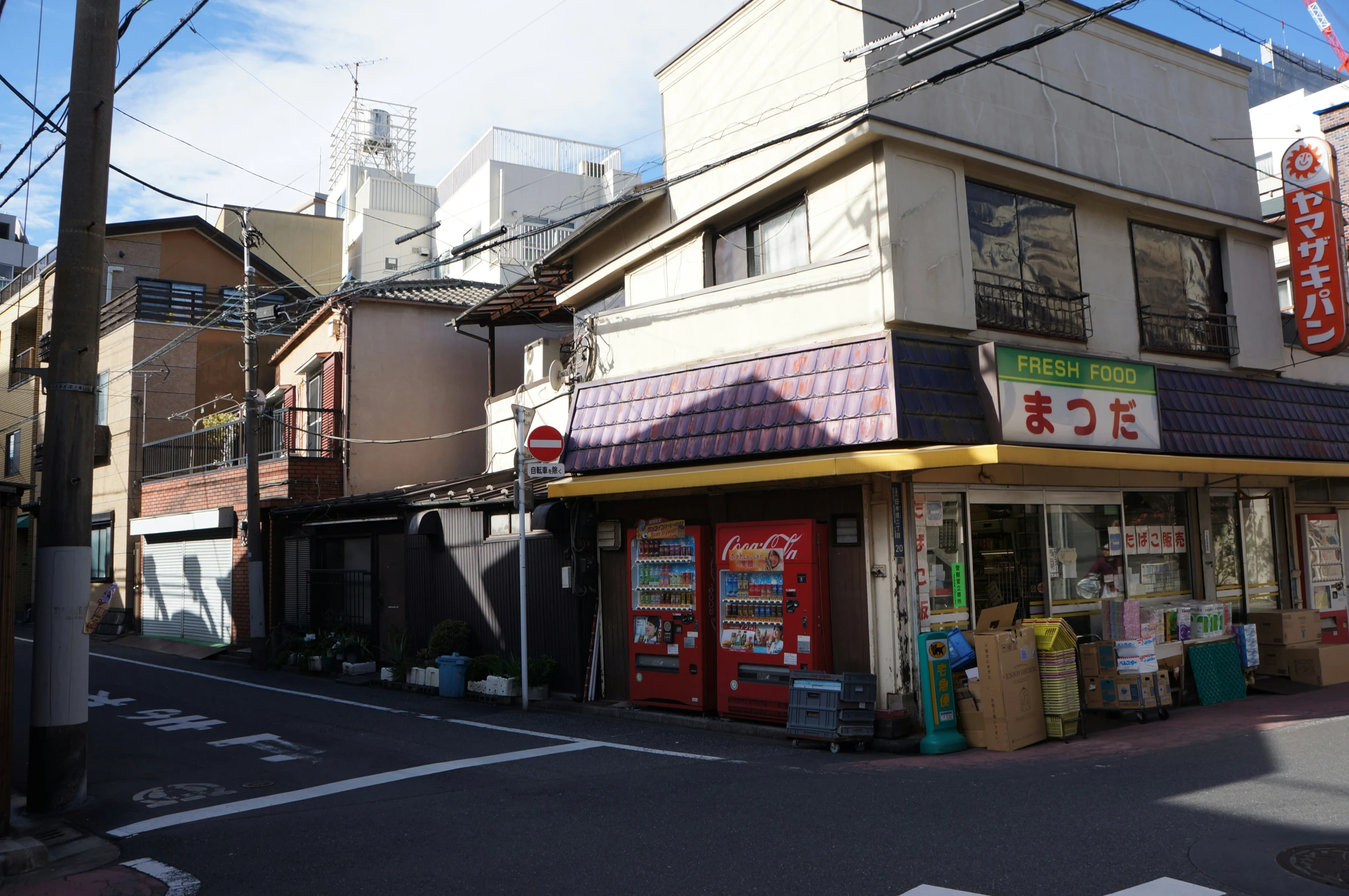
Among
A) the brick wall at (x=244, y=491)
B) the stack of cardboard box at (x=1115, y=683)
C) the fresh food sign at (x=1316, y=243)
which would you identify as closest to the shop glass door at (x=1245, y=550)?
the fresh food sign at (x=1316, y=243)

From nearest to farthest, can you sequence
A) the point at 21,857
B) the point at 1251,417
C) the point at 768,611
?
1. the point at 21,857
2. the point at 768,611
3. the point at 1251,417

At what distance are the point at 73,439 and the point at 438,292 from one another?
640 inches

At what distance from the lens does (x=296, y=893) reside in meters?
5.85

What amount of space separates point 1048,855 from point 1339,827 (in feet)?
7.26

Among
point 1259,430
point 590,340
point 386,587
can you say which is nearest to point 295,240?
point 386,587

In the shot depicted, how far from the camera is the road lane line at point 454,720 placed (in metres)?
10.1

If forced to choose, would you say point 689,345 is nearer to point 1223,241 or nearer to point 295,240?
point 1223,241

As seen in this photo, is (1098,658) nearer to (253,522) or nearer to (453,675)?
(453,675)

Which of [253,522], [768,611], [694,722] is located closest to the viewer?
[768,611]

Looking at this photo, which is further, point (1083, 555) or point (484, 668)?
point (484, 668)

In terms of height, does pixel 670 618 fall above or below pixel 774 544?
below

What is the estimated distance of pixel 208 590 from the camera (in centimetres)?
2398

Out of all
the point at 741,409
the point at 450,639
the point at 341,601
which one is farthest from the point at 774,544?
the point at 341,601

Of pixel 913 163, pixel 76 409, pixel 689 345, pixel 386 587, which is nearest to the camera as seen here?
pixel 76 409
